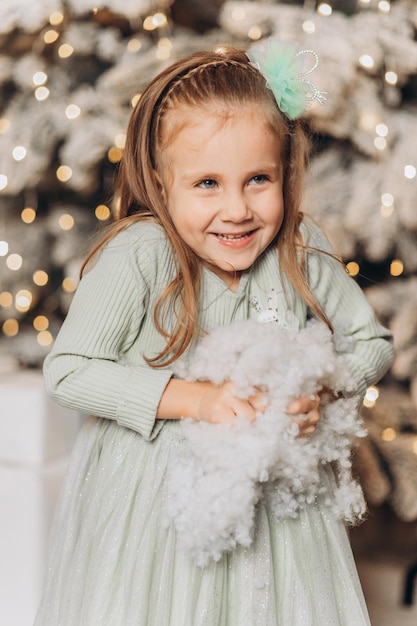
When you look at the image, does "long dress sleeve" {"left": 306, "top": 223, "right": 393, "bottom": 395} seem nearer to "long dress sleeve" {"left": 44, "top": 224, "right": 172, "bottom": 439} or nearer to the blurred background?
"long dress sleeve" {"left": 44, "top": 224, "right": 172, "bottom": 439}

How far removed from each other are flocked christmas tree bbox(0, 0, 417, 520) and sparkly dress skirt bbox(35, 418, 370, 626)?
839 mm

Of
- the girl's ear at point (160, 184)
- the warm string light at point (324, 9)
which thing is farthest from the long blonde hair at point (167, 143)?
the warm string light at point (324, 9)

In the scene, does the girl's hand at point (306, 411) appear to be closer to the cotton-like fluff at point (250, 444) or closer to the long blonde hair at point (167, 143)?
the cotton-like fluff at point (250, 444)

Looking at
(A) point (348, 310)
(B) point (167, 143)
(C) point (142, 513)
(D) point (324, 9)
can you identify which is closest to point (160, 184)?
(B) point (167, 143)

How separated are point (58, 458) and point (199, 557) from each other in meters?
0.71

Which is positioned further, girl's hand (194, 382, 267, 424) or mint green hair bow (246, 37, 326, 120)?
mint green hair bow (246, 37, 326, 120)

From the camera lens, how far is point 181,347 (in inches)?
43.3

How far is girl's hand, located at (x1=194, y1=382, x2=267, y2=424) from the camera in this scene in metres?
0.99

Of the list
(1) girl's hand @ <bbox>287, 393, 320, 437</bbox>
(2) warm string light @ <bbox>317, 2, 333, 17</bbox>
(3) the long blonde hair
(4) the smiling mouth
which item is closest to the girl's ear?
(3) the long blonde hair

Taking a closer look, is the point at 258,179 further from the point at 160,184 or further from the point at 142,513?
the point at 142,513

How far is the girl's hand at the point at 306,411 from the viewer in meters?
0.99

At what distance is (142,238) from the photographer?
1118mm

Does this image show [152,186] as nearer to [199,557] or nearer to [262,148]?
[262,148]

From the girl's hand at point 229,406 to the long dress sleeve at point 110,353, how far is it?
0.22ft
